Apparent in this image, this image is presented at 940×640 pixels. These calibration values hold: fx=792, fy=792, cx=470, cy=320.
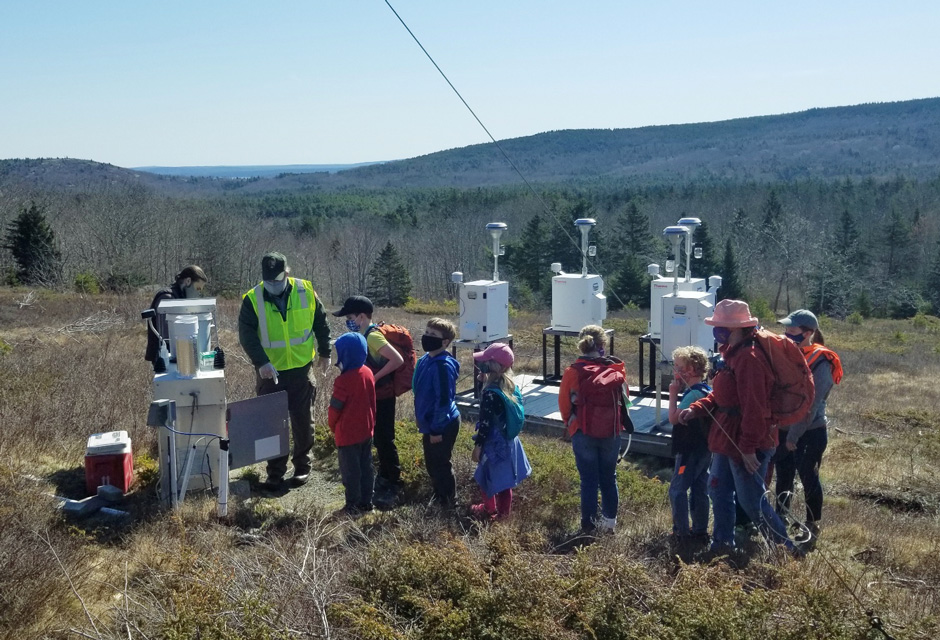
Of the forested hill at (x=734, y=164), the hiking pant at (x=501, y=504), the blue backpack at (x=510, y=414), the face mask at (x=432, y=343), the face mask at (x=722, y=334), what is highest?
the forested hill at (x=734, y=164)

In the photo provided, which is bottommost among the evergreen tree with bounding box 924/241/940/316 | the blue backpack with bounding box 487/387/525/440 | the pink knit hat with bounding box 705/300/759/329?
the evergreen tree with bounding box 924/241/940/316

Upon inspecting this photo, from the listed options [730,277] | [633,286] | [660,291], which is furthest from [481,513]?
[730,277]

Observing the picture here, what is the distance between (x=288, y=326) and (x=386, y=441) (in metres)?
1.22

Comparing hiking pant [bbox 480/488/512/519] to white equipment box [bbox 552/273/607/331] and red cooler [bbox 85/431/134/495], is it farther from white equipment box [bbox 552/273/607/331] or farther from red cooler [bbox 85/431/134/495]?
white equipment box [bbox 552/273/607/331]

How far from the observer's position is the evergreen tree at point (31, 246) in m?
38.7

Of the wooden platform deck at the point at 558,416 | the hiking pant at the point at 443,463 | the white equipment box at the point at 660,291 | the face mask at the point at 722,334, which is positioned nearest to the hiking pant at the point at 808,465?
the face mask at the point at 722,334

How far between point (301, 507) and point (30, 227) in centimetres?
4049

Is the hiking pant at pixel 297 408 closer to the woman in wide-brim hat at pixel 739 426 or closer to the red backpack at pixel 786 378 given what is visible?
the woman in wide-brim hat at pixel 739 426

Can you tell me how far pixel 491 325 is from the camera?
11.4 metres

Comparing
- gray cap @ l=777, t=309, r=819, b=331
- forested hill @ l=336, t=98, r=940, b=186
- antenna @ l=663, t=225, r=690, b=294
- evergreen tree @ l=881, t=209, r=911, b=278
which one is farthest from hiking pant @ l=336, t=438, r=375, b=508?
forested hill @ l=336, t=98, r=940, b=186

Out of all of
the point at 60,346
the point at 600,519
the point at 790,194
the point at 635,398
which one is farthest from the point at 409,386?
the point at 790,194

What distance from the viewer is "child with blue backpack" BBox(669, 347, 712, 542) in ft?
17.5

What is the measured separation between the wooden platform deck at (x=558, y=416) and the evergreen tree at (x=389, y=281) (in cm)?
4415

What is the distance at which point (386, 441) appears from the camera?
6387 millimetres
